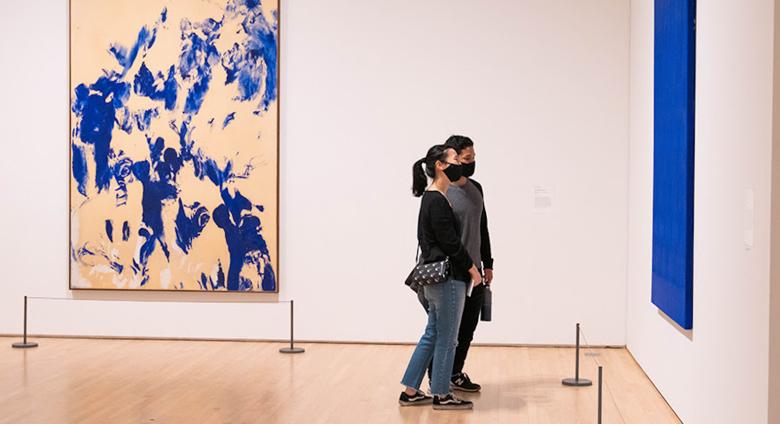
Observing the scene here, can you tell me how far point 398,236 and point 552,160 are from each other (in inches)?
66.9

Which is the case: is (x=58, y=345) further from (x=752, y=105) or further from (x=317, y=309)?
(x=752, y=105)

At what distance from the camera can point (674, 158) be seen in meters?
7.38

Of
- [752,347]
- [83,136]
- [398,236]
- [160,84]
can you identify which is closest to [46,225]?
[83,136]

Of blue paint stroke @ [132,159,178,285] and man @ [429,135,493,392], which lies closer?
man @ [429,135,493,392]

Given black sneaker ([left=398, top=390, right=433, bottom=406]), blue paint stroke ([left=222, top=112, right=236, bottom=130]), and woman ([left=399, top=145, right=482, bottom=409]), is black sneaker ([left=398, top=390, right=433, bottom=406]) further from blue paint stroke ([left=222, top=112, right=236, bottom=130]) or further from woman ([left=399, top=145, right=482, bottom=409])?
blue paint stroke ([left=222, top=112, right=236, bottom=130])

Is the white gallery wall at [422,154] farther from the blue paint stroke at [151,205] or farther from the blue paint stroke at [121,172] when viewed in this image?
the blue paint stroke at [121,172]

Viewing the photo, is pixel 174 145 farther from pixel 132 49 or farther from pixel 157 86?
pixel 132 49

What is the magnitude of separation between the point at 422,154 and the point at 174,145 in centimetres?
254

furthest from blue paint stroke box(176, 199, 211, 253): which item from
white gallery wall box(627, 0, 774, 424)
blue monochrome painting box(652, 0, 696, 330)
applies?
white gallery wall box(627, 0, 774, 424)

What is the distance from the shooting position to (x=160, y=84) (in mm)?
11203

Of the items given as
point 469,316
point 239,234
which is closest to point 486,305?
point 469,316

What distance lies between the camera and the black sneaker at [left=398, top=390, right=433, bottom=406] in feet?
25.9

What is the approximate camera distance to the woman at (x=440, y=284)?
7570mm

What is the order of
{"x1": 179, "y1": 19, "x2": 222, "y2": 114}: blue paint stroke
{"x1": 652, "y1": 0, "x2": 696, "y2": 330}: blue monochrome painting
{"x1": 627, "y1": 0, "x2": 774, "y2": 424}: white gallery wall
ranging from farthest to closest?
{"x1": 179, "y1": 19, "x2": 222, "y2": 114}: blue paint stroke → {"x1": 652, "y1": 0, "x2": 696, "y2": 330}: blue monochrome painting → {"x1": 627, "y1": 0, "x2": 774, "y2": 424}: white gallery wall
